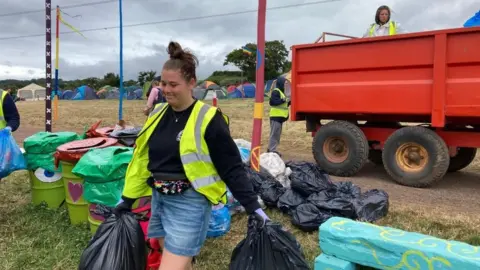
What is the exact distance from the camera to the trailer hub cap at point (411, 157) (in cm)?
532

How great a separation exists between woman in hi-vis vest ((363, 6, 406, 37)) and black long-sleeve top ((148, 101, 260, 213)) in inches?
168

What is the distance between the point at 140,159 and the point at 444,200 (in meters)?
3.82

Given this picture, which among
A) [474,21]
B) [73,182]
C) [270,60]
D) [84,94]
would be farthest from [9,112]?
[270,60]

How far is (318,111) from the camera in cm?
610

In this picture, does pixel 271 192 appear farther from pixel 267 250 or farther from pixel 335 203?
pixel 267 250

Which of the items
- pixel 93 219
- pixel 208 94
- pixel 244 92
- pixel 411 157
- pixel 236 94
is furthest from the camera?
pixel 236 94

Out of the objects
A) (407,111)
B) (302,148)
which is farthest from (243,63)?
(407,111)

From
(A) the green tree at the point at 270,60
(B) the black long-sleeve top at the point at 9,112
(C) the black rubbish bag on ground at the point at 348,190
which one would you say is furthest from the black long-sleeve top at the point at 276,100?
(A) the green tree at the point at 270,60

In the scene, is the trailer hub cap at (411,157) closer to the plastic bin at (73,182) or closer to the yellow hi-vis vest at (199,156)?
the plastic bin at (73,182)

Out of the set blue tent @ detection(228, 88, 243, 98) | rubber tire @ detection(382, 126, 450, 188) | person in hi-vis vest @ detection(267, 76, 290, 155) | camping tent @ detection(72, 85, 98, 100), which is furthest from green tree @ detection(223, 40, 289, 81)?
rubber tire @ detection(382, 126, 450, 188)

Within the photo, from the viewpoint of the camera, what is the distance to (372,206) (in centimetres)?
413

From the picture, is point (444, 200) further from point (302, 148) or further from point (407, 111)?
point (302, 148)

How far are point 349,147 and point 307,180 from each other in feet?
5.12

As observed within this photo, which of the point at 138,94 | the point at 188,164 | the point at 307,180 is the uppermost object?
the point at 138,94
